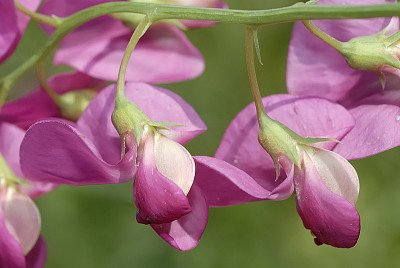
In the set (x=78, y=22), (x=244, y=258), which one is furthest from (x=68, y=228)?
(x=78, y=22)

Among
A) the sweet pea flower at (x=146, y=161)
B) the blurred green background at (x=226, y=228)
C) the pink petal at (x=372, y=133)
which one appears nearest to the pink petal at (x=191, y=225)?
the sweet pea flower at (x=146, y=161)

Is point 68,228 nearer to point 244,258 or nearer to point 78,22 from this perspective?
point 244,258

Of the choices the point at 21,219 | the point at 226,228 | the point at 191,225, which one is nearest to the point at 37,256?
the point at 21,219

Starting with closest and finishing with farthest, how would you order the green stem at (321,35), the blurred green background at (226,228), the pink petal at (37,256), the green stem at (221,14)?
the green stem at (221,14) < the green stem at (321,35) < the pink petal at (37,256) < the blurred green background at (226,228)

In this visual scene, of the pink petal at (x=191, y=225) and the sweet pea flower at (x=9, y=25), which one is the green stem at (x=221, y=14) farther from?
the pink petal at (x=191, y=225)

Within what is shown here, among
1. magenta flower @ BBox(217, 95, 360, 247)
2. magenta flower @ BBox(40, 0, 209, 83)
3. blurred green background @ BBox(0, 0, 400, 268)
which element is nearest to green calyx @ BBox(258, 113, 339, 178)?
magenta flower @ BBox(217, 95, 360, 247)

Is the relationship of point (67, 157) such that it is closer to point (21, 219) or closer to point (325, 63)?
point (21, 219)

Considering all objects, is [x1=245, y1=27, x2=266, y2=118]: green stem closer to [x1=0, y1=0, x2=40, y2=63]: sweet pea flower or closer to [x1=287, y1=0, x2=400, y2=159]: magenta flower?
[x1=287, y1=0, x2=400, y2=159]: magenta flower
